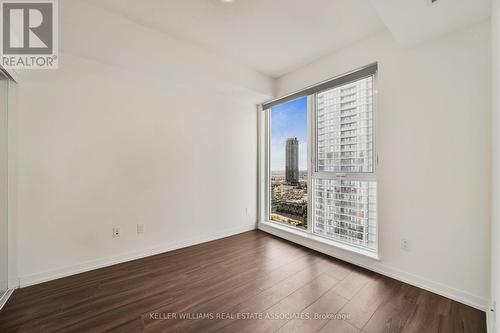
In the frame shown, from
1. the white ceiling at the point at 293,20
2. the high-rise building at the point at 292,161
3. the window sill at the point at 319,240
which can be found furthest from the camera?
the high-rise building at the point at 292,161

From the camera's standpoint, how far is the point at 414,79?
2045mm

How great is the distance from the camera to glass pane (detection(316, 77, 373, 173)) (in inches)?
98.0

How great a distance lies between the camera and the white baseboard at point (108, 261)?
6.67 feet

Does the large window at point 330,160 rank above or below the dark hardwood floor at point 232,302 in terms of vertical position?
above

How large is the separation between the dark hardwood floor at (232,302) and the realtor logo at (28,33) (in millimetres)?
2075

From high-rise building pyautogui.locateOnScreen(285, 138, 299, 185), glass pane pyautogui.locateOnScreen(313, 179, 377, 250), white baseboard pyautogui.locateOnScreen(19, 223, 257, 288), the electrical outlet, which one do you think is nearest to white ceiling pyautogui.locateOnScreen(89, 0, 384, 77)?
high-rise building pyautogui.locateOnScreen(285, 138, 299, 185)

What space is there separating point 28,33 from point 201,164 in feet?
7.19

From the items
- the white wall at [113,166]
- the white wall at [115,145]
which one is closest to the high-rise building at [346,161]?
the white wall at [115,145]

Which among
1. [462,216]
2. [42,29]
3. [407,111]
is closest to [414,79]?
[407,111]

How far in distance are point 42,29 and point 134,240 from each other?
91.7 inches

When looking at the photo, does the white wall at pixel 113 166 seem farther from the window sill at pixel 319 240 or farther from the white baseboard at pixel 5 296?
the window sill at pixel 319 240

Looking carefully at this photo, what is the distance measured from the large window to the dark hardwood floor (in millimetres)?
587

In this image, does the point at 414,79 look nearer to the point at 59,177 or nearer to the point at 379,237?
the point at 379,237

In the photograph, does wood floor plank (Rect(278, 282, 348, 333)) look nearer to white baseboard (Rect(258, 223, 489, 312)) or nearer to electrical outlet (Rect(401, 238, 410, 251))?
white baseboard (Rect(258, 223, 489, 312))
